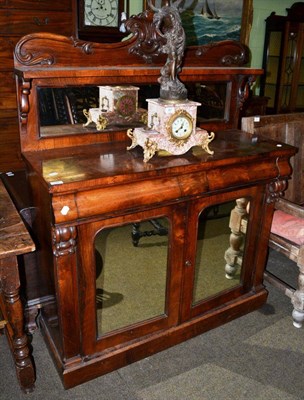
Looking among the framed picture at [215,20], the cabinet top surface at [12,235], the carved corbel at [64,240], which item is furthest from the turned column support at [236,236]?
the framed picture at [215,20]

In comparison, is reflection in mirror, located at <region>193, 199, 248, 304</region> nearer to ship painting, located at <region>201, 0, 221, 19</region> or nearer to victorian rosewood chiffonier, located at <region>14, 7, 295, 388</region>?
victorian rosewood chiffonier, located at <region>14, 7, 295, 388</region>

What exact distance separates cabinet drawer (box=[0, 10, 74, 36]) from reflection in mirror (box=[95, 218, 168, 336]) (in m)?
1.89

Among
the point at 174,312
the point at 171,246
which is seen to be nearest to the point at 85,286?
the point at 171,246

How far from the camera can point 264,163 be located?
204 centimetres

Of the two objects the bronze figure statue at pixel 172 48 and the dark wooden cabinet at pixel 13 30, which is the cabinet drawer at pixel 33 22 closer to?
the dark wooden cabinet at pixel 13 30

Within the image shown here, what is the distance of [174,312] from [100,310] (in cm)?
43

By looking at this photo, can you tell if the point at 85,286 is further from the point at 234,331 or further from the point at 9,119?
the point at 9,119

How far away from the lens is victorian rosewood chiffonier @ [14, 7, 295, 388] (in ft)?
5.36

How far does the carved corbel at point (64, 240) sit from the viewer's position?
1.53m

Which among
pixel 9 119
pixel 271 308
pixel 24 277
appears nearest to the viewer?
pixel 24 277

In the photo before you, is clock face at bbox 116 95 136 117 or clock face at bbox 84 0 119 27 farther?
clock face at bbox 84 0 119 27

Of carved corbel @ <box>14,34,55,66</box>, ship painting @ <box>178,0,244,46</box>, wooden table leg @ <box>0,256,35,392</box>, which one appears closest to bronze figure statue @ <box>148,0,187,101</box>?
carved corbel @ <box>14,34,55,66</box>

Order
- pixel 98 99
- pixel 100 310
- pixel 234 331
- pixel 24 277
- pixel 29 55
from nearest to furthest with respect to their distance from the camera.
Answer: pixel 29 55, pixel 100 310, pixel 98 99, pixel 24 277, pixel 234 331

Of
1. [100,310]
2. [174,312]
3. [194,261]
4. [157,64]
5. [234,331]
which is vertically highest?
[157,64]
